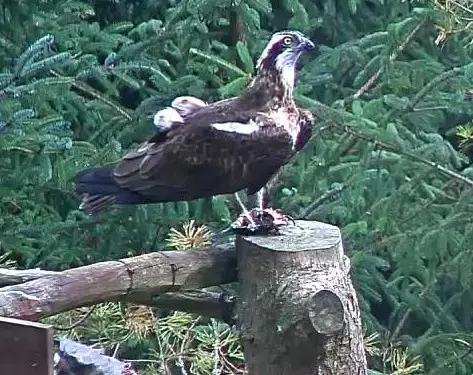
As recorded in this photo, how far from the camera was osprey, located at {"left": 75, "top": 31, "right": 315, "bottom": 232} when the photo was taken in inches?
120

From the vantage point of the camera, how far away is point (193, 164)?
9.95 feet

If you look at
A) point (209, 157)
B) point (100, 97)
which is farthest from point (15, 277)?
point (100, 97)

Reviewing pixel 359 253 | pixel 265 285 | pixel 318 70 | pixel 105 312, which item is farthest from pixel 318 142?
pixel 265 285

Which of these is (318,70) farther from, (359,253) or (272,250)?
(272,250)

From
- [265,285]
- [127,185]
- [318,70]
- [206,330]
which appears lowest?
[206,330]

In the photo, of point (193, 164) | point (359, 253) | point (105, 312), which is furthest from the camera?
point (359, 253)

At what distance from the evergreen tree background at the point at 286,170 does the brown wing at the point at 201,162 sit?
480 mm

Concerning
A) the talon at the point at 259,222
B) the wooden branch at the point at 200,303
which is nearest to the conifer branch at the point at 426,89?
the talon at the point at 259,222

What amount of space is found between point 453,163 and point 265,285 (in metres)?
1.63

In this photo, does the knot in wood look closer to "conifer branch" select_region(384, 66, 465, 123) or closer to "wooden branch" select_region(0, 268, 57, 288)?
"wooden branch" select_region(0, 268, 57, 288)

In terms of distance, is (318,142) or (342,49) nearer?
(318,142)

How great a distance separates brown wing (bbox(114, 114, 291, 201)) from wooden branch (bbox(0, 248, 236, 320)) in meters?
0.21

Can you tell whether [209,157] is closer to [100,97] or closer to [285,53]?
[285,53]

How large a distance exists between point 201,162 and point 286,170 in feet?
4.95
